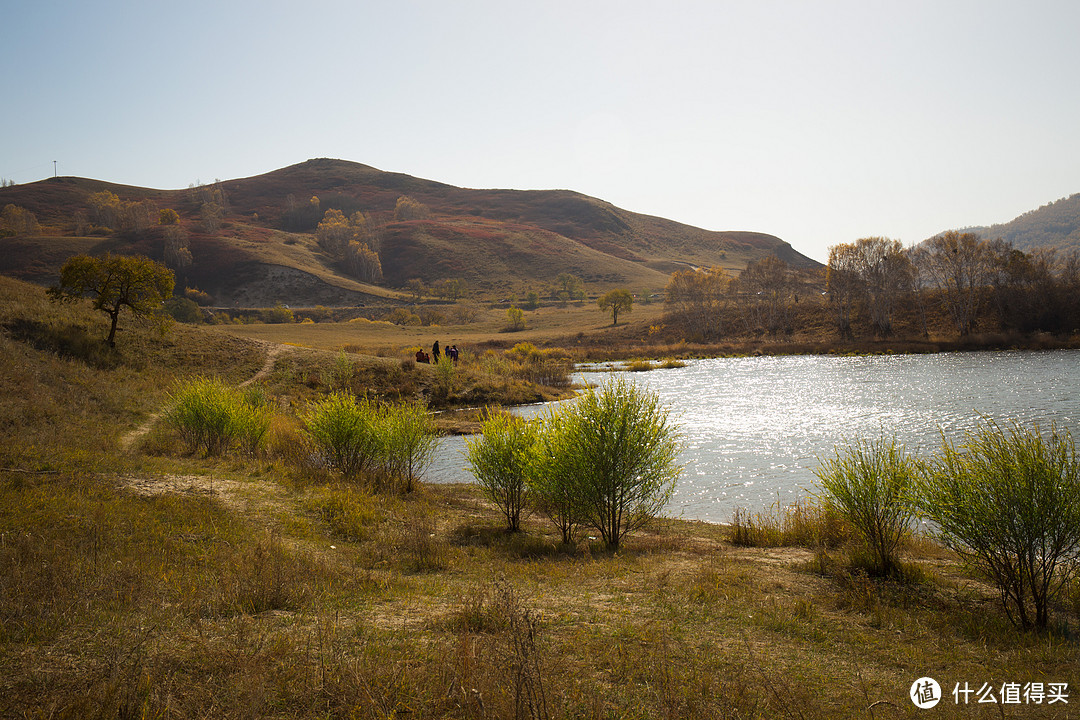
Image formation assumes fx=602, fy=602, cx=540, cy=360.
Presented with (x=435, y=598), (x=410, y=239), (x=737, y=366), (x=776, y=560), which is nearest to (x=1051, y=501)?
(x=776, y=560)

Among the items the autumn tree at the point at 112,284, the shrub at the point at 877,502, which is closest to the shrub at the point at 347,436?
the shrub at the point at 877,502

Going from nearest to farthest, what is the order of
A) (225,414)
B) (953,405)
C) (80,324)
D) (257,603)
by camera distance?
1. (257,603)
2. (225,414)
3. (953,405)
4. (80,324)

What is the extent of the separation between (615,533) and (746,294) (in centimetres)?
8704

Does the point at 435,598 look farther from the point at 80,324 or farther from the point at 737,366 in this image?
the point at 737,366

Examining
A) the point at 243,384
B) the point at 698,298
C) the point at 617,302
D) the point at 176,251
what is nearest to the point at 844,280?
the point at 698,298

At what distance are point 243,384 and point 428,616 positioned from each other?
33362 mm

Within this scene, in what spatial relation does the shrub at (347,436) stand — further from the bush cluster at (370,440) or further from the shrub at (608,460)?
the shrub at (608,460)

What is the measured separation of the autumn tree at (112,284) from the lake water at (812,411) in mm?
19595

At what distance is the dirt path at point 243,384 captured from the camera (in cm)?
1914

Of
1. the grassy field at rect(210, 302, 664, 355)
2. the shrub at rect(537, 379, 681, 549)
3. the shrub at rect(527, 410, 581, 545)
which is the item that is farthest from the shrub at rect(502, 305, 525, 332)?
the shrub at rect(537, 379, 681, 549)

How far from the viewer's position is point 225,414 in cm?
2034

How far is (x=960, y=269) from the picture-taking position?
66000mm

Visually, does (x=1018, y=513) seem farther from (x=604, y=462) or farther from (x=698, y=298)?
(x=698, y=298)

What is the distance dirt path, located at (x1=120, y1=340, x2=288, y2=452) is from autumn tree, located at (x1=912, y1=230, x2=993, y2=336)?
66.6 metres
